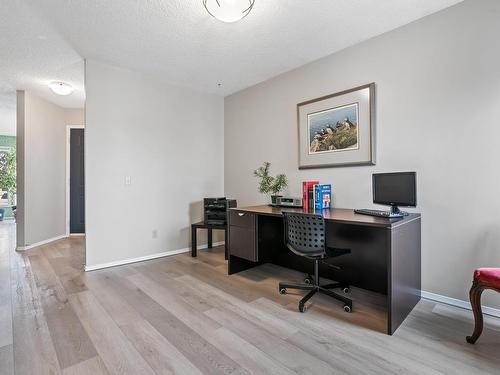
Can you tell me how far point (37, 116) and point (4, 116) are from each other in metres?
2.12

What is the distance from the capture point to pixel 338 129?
9.34 feet

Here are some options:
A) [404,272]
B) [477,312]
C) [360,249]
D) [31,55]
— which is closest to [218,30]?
[31,55]

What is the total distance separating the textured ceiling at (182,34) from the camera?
2.17 metres

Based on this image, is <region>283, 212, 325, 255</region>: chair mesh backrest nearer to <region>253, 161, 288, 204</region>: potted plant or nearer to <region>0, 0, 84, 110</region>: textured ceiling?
<region>253, 161, 288, 204</region>: potted plant

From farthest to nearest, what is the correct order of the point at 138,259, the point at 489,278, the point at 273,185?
1. the point at 138,259
2. the point at 273,185
3. the point at 489,278

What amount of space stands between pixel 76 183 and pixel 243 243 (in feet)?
14.0

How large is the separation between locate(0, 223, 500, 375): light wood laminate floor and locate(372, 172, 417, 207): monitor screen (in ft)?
2.95

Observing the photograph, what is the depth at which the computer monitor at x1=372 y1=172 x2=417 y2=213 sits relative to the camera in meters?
2.03

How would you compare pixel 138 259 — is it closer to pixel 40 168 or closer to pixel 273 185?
pixel 273 185

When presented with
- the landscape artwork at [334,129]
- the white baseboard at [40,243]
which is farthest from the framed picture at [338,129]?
the white baseboard at [40,243]

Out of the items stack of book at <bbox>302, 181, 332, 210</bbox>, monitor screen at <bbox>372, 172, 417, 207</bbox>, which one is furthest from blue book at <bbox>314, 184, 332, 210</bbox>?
monitor screen at <bbox>372, 172, 417, 207</bbox>

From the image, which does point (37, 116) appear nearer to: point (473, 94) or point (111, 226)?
point (111, 226)

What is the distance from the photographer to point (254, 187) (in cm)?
389

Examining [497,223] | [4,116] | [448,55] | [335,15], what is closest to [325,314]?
[497,223]
